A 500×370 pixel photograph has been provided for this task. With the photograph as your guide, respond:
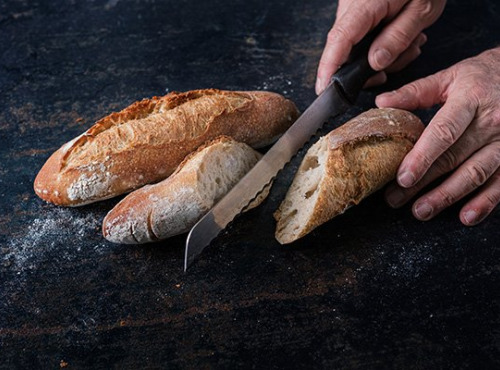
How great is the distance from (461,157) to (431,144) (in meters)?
0.17

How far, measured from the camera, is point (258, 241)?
6.23 ft

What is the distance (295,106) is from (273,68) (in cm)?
43

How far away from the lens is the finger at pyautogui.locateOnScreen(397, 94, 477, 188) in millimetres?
1845

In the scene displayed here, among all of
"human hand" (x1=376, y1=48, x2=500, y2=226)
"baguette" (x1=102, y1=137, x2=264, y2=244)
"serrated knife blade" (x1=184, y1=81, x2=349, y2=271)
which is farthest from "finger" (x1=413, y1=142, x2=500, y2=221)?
"baguette" (x1=102, y1=137, x2=264, y2=244)

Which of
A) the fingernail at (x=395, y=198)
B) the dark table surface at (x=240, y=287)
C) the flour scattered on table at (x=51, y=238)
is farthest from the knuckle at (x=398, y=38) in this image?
the flour scattered on table at (x=51, y=238)

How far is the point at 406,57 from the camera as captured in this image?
253 cm

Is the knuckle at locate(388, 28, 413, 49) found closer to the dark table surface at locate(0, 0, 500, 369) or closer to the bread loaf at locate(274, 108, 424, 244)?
the dark table surface at locate(0, 0, 500, 369)

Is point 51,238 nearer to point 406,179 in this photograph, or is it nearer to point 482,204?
point 406,179

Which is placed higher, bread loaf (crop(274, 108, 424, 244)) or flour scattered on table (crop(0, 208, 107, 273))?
bread loaf (crop(274, 108, 424, 244))

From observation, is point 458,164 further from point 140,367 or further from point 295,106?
point 140,367

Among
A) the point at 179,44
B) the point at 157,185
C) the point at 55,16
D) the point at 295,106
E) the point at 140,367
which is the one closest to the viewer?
the point at 140,367

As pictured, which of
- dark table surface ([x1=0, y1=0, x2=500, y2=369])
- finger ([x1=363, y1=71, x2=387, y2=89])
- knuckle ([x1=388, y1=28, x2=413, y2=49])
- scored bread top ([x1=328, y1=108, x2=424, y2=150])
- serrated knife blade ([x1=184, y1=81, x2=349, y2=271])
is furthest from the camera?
finger ([x1=363, y1=71, x2=387, y2=89])

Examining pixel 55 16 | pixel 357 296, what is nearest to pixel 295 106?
pixel 357 296

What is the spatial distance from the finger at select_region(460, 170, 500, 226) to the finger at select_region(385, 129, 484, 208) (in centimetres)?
12
